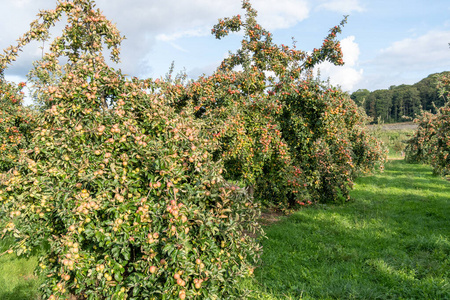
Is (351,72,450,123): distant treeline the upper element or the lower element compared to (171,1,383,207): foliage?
upper

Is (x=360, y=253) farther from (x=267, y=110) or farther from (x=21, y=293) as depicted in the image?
(x=21, y=293)

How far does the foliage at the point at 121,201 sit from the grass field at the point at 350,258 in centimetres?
147

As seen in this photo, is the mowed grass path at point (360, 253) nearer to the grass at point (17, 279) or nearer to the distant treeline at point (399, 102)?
the grass at point (17, 279)

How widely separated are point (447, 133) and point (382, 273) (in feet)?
19.2

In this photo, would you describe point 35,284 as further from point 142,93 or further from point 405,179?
point 405,179

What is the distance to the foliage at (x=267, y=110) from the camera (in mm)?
8562

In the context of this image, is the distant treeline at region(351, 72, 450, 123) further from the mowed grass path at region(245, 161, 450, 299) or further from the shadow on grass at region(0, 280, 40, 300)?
the shadow on grass at region(0, 280, 40, 300)

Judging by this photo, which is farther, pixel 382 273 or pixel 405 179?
pixel 405 179

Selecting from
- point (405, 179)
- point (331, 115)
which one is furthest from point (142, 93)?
point (405, 179)

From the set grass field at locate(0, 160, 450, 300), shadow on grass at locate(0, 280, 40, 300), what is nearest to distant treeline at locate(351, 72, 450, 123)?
grass field at locate(0, 160, 450, 300)

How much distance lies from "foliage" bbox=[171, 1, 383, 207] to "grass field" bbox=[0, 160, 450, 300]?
2006mm

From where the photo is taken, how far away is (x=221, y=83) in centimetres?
966

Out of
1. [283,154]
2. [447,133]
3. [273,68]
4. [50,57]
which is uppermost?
[273,68]

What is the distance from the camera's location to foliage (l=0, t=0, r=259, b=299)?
11.9 feet
